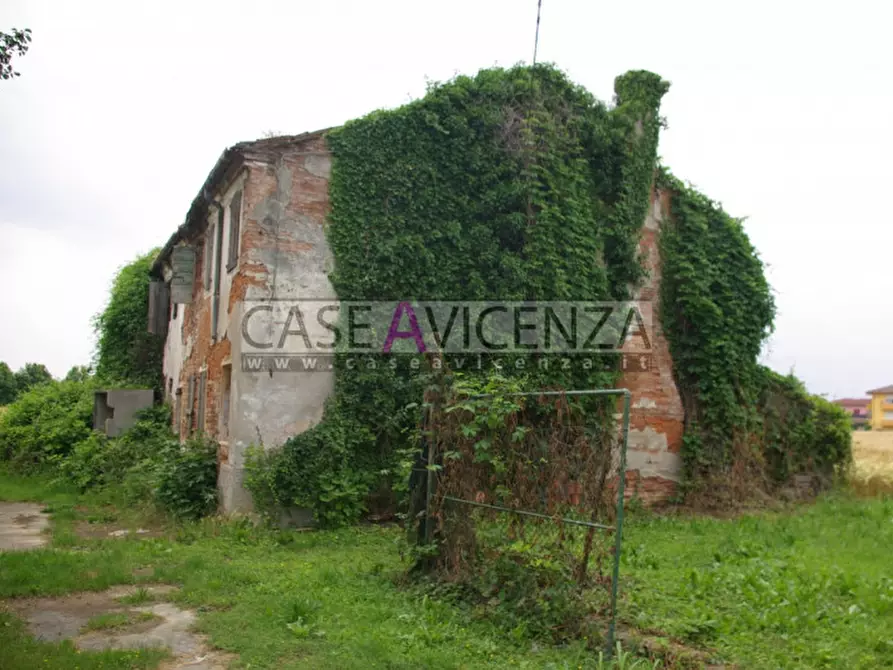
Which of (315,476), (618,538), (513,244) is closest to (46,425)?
(315,476)

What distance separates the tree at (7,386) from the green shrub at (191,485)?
33315 mm

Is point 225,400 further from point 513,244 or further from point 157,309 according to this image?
point 157,309

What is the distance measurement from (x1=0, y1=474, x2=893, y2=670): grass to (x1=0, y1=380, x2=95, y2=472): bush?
7.97 m

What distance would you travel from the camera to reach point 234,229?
478 inches

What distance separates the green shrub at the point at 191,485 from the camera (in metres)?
11.4

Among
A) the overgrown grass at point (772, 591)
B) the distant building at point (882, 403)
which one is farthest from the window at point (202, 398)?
the distant building at point (882, 403)

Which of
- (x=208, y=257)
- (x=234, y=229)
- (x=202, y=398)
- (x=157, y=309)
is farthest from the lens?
(x=157, y=309)

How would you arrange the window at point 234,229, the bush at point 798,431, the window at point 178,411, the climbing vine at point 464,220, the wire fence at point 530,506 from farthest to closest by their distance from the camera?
the window at point 178,411 < the bush at point 798,431 < the window at point 234,229 < the climbing vine at point 464,220 < the wire fence at point 530,506

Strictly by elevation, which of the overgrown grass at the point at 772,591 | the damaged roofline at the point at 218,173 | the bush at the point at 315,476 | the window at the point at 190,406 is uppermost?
the damaged roofline at the point at 218,173

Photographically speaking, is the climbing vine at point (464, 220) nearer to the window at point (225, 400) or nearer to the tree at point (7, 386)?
the window at point (225, 400)

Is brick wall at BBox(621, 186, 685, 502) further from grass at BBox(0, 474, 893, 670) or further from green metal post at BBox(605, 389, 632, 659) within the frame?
green metal post at BBox(605, 389, 632, 659)

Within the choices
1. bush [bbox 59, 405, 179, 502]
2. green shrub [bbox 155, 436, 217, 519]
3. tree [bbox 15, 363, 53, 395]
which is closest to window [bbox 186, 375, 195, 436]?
bush [bbox 59, 405, 179, 502]

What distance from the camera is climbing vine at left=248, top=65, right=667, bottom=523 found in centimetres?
1100

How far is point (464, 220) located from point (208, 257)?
5231mm
